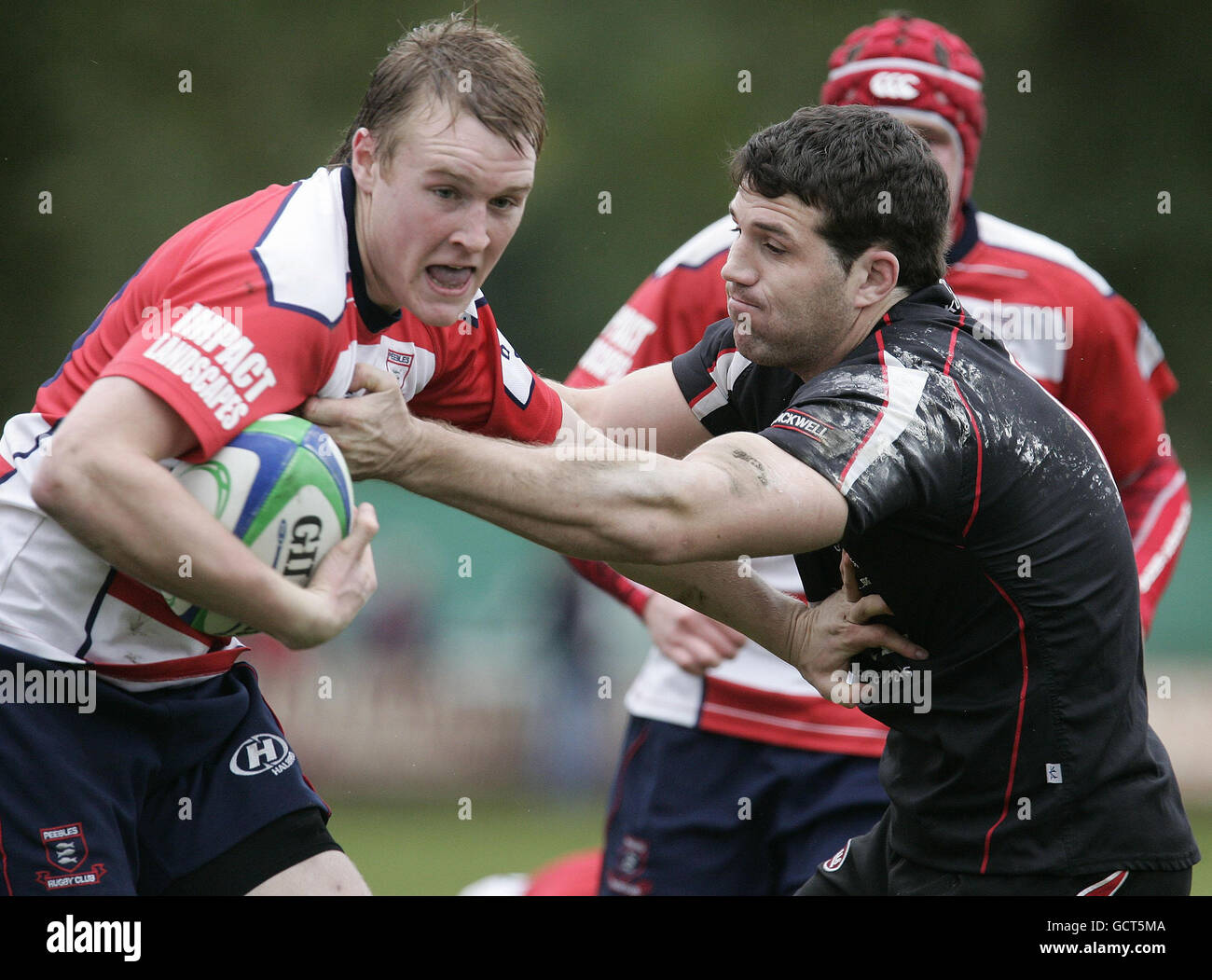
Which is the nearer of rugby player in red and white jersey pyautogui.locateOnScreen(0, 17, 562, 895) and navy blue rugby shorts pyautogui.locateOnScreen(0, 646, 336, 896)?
rugby player in red and white jersey pyautogui.locateOnScreen(0, 17, 562, 895)

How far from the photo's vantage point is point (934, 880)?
3.78 m

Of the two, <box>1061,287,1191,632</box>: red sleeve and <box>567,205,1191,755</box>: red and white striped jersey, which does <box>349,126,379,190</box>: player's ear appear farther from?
<box>1061,287,1191,632</box>: red sleeve

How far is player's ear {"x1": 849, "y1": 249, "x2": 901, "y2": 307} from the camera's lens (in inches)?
149

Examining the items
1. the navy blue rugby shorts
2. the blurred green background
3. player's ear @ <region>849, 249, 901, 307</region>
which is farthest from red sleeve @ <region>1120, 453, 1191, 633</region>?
the blurred green background

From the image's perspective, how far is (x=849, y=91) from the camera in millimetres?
5492

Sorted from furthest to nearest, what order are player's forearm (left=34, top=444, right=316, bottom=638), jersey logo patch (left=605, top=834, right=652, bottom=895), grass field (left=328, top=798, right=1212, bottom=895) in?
grass field (left=328, top=798, right=1212, bottom=895), jersey logo patch (left=605, top=834, right=652, bottom=895), player's forearm (left=34, top=444, right=316, bottom=638)

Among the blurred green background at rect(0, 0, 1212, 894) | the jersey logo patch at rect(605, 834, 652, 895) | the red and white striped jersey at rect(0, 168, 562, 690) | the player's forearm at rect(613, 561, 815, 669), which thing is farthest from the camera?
the blurred green background at rect(0, 0, 1212, 894)

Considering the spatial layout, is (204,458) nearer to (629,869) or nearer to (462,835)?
(629,869)

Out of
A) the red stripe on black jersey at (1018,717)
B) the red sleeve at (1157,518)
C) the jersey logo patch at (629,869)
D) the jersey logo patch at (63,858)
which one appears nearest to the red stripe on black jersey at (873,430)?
the red stripe on black jersey at (1018,717)

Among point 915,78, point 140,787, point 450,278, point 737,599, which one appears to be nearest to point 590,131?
point 915,78

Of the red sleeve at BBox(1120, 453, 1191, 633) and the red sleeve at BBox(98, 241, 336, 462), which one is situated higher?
the red sleeve at BBox(98, 241, 336, 462)

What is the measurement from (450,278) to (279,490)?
0.63m

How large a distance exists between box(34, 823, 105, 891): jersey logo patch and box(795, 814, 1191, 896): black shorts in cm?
177
